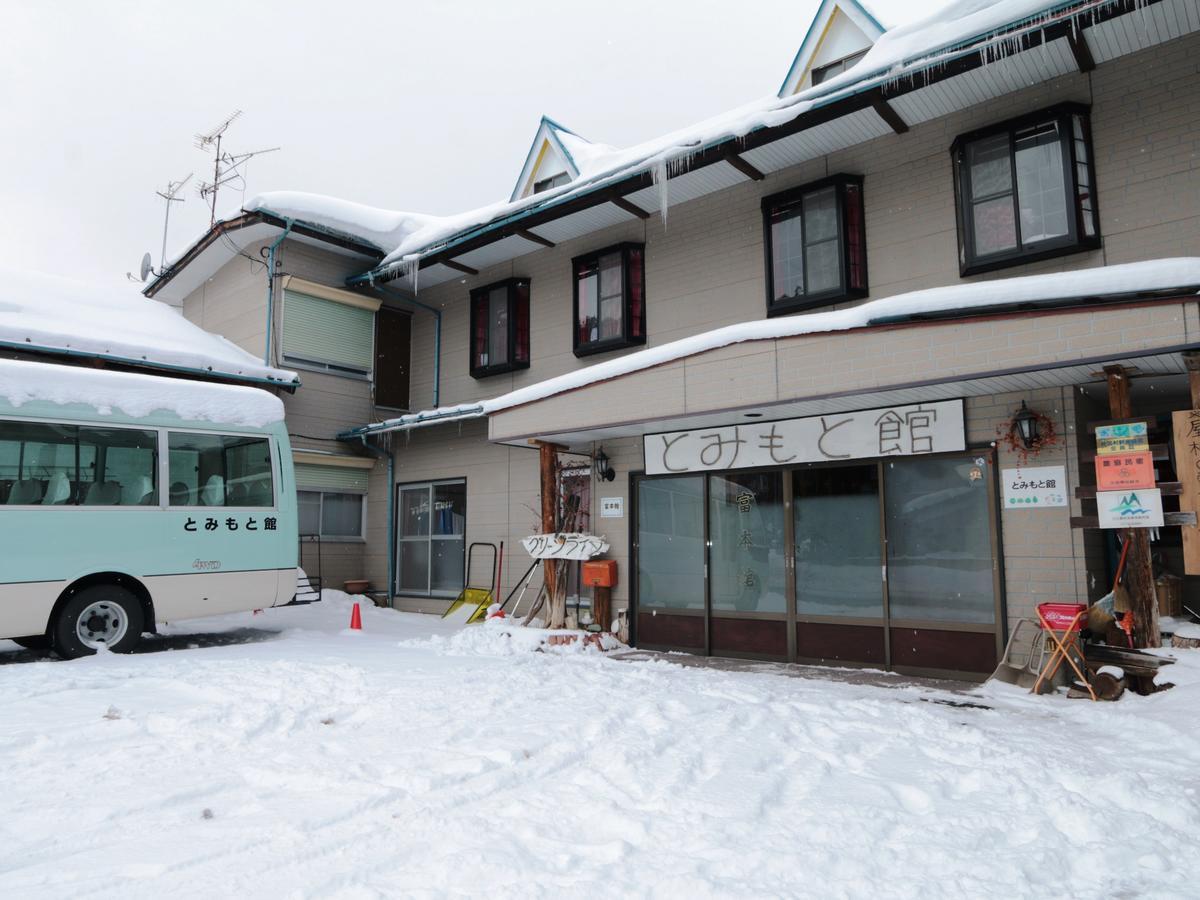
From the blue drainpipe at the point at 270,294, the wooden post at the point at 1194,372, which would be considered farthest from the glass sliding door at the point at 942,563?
the blue drainpipe at the point at 270,294

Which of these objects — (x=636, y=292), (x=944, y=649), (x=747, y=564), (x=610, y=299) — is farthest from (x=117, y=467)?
(x=944, y=649)

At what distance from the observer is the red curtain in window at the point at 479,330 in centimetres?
1271

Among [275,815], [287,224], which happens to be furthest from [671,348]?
[287,224]

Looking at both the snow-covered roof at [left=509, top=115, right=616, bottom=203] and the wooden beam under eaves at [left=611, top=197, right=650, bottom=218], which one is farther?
the snow-covered roof at [left=509, top=115, right=616, bottom=203]

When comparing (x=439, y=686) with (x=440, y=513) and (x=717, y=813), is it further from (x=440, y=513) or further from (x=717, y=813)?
(x=440, y=513)

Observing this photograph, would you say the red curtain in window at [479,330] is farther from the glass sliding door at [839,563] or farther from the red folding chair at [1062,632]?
the red folding chair at [1062,632]

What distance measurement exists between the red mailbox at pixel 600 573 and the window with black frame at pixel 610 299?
2805mm

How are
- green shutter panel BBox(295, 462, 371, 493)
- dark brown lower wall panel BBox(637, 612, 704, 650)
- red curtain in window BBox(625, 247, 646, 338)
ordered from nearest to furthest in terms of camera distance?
dark brown lower wall panel BBox(637, 612, 704, 650) → red curtain in window BBox(625, 247, 646, 338) → green shutter panel BBox(295, 462, 371, 493)

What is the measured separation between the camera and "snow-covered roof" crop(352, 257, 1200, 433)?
5.67 m

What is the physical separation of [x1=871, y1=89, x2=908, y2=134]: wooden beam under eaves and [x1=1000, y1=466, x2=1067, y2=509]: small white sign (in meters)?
3.65

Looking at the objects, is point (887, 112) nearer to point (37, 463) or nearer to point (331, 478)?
point (37, 463)

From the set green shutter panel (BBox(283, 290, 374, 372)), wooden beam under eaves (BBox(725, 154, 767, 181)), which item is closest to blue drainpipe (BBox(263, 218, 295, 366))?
green shutter panel (BBox(283, 290, 374, 372))

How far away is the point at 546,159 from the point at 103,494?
25.8 ft

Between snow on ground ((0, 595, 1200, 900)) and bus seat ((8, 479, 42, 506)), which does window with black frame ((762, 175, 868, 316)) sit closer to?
snow on ground ((0, 595, 1200, 900))
